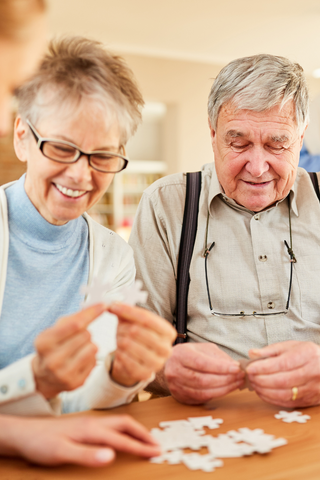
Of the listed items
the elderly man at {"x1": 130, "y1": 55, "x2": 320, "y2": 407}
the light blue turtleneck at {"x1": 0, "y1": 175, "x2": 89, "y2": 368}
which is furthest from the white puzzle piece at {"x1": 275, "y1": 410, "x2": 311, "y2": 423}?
the light blue turtleneck at {"x1": 0, "y1": 175, "x2": 89, "y2": 368}

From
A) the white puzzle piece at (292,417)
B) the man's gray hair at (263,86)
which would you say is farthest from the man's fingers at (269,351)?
the man's gray hair at (263,86)

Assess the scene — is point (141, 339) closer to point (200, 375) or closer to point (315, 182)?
point (200, 375)

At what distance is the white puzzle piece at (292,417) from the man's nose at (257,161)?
0.85 m

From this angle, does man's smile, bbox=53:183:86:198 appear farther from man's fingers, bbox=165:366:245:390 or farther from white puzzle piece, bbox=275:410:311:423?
white puzzle piece, bbox=275:410:311:423

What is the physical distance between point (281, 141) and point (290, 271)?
47cm

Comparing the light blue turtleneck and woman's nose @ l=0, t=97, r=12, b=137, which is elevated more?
woman's nose @ l=0, t=97, r=12, b=137

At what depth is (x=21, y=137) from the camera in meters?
1.25

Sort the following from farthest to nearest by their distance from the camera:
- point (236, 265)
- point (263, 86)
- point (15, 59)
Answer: point (236, 265)
point (263, 86)
point (15, 59)

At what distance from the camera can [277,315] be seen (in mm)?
1806

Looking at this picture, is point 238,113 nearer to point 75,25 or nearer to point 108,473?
point 108,473

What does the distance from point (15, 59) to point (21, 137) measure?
38 centimetres

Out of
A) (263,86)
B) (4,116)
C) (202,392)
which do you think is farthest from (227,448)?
(263,86)

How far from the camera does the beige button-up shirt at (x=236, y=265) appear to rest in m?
1.81

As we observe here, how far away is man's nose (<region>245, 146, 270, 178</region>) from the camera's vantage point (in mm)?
1781
